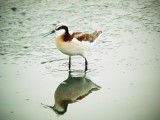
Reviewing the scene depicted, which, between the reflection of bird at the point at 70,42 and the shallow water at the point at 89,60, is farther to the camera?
the reflection of bird at the point at 70,42

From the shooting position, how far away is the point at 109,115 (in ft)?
20.4

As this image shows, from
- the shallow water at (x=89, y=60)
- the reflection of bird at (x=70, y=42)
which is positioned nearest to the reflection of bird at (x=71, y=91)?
the shallow water at (x=89, y=60)

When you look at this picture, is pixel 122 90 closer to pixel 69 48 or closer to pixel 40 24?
pixel 69 48

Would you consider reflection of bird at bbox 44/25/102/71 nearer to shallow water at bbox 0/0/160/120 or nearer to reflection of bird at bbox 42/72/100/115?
shallow water at bbox 0/0/160/120

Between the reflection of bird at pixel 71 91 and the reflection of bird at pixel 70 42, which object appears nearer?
the reflection of bird at pixel 71 91

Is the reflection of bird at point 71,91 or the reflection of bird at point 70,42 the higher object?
the reflection of bird at point 70,42

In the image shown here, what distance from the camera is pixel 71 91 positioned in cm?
702

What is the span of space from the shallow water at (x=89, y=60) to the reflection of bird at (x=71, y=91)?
79 mm

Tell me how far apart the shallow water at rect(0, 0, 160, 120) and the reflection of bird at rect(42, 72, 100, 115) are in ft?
0.26

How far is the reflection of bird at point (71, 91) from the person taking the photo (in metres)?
6.47

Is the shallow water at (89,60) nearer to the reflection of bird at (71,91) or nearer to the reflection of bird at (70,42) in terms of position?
the reflection of bird at (71,91)

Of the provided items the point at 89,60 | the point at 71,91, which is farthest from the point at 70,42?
the point at 71,91

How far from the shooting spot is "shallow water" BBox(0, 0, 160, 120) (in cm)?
644

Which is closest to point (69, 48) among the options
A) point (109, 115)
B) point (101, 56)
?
point (101, 56)
